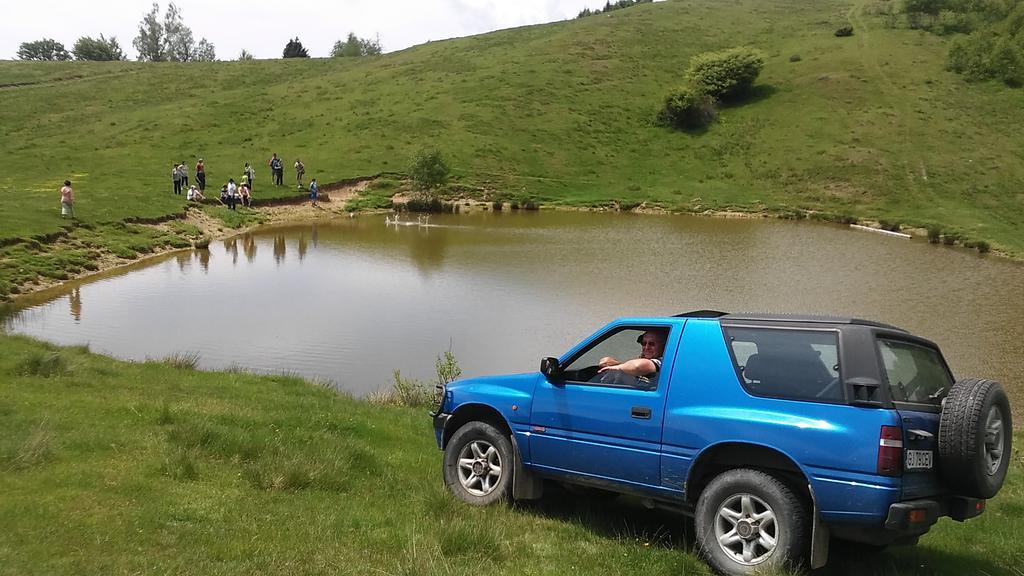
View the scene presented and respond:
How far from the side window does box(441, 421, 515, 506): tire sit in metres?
0.99

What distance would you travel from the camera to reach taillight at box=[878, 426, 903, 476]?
5051 millimetres

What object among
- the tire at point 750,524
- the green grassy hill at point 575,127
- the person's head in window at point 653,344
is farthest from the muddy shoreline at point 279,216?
the tire at point 750,524

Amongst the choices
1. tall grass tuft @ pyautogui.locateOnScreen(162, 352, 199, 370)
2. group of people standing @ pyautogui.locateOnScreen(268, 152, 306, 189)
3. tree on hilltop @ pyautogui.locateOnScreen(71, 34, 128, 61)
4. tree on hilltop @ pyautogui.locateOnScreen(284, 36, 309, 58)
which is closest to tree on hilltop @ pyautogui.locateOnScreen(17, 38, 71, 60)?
tree on hilltop @ pyautogui.locateOnScreen(71, 34, 128, 61)

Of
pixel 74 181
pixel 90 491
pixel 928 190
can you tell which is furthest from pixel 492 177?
pixel 90 491

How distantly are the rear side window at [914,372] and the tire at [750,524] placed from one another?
1122 mm

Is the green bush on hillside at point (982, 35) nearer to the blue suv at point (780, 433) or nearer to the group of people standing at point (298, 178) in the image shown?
the group of people standing at point (298, 178)

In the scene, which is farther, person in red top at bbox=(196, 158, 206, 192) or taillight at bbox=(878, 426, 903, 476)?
person in red top at bbox=(196, 158, 206, 192)

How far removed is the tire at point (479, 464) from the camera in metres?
7.18

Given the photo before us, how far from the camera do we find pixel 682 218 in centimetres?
5441

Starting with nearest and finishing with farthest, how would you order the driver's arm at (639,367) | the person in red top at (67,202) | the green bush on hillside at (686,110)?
the driver's arm at (639,367) < the person in red top at (67,202) < the green bush on hillside at (686,110)

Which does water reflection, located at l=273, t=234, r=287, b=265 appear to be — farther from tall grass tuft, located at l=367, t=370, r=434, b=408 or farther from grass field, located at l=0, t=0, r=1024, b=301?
tall grass tuft, located at l=367, t=370, r=434, b=408

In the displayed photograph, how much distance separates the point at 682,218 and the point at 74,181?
1573 inches

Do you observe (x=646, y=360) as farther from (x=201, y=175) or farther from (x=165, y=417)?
(x=201, y=175)

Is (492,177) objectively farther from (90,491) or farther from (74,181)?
(90,491)
